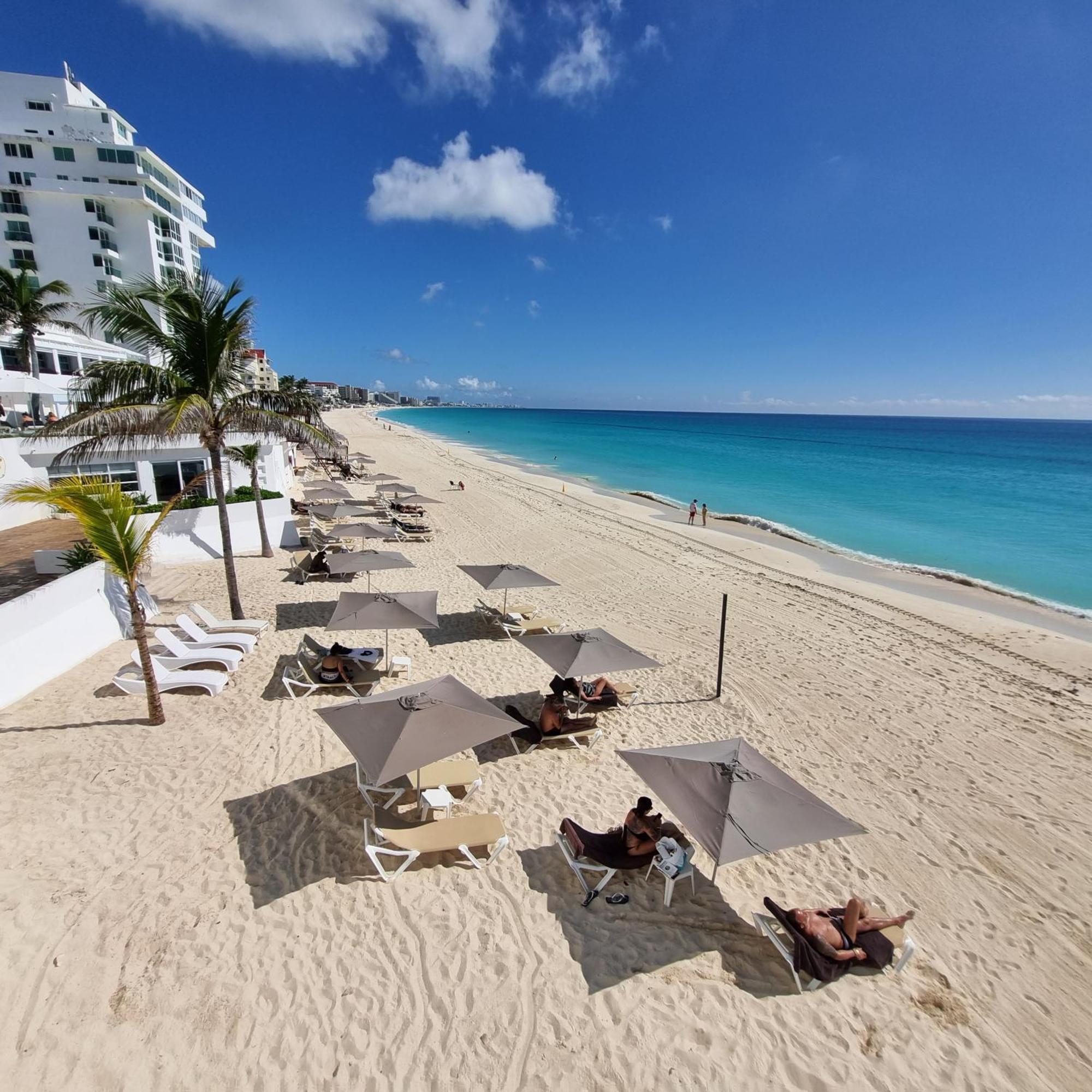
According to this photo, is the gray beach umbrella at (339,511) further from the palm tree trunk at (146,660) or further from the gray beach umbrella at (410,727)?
the gray beach umbrella at (410,727)

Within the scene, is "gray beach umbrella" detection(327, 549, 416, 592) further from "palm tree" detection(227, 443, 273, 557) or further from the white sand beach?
"palm tree" detection(227, 443, 273, 557)

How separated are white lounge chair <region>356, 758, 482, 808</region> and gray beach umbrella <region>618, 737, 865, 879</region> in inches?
82.6

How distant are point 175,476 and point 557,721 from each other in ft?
51.2

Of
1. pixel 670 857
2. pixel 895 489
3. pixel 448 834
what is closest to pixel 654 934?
pixel 670 857

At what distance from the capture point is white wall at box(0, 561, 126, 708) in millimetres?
7848

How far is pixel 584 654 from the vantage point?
319 inches

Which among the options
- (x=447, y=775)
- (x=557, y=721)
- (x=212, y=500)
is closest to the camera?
(x=447, y=775)

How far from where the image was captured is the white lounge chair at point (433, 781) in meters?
6.37

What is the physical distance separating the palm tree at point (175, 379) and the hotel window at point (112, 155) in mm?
51199

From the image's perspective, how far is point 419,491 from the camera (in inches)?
1185

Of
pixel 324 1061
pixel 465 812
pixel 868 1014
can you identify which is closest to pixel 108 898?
pixel 324 1061

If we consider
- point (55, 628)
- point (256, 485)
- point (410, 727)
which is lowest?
point (55, 628)

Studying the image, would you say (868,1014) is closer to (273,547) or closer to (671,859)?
(671,859)

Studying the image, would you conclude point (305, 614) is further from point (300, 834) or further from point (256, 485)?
point (300, 834)
